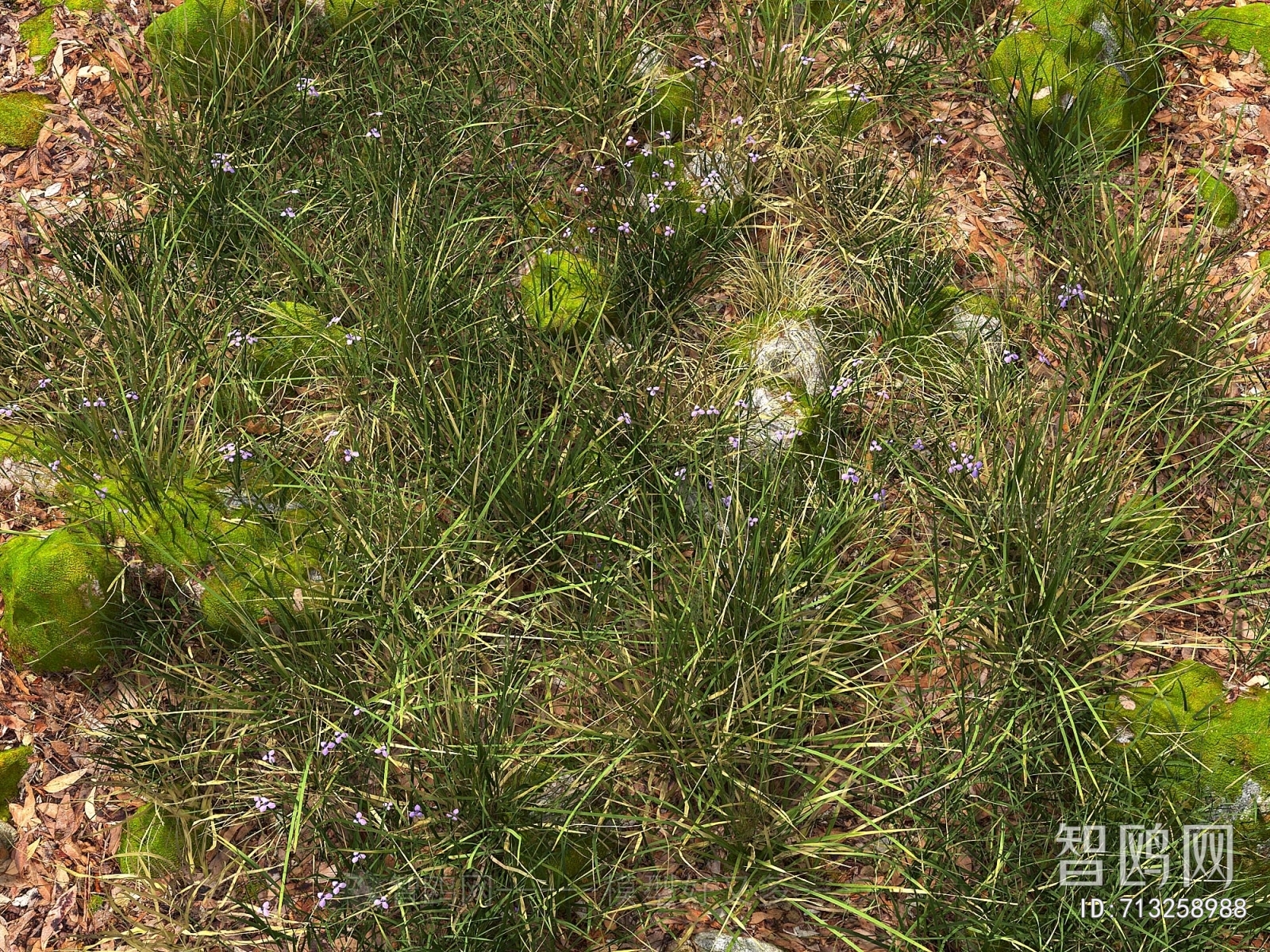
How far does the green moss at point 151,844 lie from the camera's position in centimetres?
299

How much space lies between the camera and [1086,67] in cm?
441

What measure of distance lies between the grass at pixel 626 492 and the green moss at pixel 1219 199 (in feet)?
0.36

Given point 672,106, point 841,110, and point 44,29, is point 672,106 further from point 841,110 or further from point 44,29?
point 44,29

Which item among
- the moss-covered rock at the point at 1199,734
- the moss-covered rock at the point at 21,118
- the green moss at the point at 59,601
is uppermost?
the moss-covered rock at the point at 21,118

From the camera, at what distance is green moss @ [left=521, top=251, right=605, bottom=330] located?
3.94 meters

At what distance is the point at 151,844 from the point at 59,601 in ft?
2.54

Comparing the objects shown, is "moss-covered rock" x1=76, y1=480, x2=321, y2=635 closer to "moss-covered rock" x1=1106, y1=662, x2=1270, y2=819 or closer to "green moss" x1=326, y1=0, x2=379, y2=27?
"moss-covered rock" x1=1106, y1=662, x2=1270, y2=819

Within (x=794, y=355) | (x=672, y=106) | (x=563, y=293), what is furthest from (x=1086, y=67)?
(x=563, y=293)

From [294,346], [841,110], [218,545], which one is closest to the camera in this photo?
[218,545]

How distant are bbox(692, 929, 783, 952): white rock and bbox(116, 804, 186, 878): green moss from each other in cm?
146

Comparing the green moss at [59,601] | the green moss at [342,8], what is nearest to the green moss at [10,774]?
the green moss at [59,601]

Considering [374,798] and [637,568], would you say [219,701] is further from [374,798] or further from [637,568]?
[637,568]

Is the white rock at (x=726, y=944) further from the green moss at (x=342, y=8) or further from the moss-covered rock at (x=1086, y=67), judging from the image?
the green moss at (x=342, y=8)

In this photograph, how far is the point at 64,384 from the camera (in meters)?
3.75
